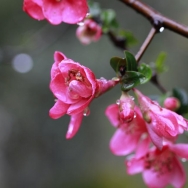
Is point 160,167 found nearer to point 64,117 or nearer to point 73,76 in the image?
point 73,76

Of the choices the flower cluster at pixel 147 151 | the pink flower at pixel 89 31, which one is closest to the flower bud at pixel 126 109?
the flower cluster at pixel 147 151

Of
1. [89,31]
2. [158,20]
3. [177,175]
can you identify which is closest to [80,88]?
[158,20]

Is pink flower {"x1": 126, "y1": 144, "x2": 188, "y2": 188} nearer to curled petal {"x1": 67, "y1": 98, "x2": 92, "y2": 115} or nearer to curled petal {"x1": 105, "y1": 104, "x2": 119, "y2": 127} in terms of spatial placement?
curled petal {"x1": 105, "y1": 104, "x2": 119, "y2": 127}

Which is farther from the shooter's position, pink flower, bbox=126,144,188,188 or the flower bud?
pink flower, bbox=126,144,188,188

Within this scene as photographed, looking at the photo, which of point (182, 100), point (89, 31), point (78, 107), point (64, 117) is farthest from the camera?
point (64, 117)

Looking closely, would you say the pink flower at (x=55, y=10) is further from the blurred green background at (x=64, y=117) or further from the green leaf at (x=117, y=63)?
the blurred green background at (x=64, y=117)

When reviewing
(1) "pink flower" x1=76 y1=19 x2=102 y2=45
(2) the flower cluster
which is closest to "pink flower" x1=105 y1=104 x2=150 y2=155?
(2) the flower cluster

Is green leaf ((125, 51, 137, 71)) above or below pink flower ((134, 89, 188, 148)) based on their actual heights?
above
